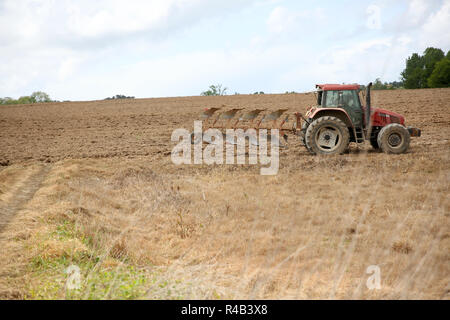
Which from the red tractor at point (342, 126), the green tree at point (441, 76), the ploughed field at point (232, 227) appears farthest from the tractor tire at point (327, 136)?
the green tree at point (441, 76)

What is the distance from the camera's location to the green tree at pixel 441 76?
57125 mm

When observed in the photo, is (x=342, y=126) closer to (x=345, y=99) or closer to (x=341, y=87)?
(x=345, y=99)

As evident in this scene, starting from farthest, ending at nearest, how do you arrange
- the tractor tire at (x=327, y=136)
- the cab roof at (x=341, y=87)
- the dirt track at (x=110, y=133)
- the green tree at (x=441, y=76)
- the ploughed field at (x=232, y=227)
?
the green tree at (x=441, y=76) → the dirt track at (x=110, y=133) → the cab roof at (x=341, y=87) → the tractor tire at (x=327, y=136) → the ploughed field at (x=232, y=227)

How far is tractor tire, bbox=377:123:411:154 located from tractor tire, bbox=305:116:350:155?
3.42 feet

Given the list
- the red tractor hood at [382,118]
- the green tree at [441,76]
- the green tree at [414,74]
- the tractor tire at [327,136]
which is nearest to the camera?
the tractor tire at [327,136]

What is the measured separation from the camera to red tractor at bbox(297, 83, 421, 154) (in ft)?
35.5

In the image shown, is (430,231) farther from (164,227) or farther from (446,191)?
(164,227)

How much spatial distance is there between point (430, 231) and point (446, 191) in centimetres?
224

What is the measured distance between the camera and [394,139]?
36.4 ft

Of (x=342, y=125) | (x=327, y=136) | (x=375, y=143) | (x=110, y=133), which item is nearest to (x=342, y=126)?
(x=342, y=125)

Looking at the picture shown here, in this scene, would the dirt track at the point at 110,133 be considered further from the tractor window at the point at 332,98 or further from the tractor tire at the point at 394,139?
the tractor window at the point at 332,98

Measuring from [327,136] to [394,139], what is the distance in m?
1.91
